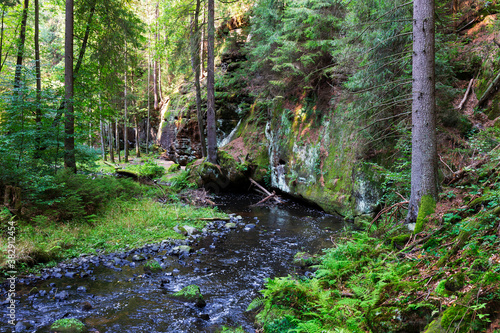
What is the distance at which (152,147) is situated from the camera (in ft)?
110

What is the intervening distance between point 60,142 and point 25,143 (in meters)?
1.35

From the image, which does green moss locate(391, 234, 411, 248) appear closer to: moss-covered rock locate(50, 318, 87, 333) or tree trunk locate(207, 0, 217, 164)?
moss-covered rock locate(50, 318, 87, 333)

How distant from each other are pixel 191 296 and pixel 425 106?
566 centimetres

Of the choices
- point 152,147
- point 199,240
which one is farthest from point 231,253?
point 152,147

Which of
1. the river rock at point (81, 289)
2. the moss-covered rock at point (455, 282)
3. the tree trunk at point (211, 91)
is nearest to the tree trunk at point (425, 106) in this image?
the moss-covered rock at point (455, 282)

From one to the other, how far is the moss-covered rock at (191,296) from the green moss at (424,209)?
4.06m

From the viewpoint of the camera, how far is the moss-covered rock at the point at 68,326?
12.2ft

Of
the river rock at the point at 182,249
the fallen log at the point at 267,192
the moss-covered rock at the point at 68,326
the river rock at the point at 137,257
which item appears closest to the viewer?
the moss-covered rock at the point at 68,326

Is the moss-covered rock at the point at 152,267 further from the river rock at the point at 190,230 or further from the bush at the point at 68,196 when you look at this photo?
the bush at the point at 68,196

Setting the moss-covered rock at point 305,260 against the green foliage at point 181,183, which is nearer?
the moss-covered rock at point 305,260

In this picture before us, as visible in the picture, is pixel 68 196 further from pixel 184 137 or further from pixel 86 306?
pixel 184 137

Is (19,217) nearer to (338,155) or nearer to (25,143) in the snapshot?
(25,143)

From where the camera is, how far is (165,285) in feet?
→ 17.6

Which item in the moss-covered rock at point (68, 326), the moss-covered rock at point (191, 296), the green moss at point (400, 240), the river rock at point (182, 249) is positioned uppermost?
the green moss at point (400, 240)
